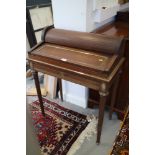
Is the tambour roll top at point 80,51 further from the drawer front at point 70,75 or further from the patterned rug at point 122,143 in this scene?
the patterned rug at point 122,143

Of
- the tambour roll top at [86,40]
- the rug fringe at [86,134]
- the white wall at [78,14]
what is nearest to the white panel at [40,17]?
the white wall at [78,14]

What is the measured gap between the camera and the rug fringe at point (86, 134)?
1.54m

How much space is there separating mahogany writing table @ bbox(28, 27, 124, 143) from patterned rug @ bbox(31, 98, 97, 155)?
0.23m

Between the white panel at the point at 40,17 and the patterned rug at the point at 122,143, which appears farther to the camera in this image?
the white panel at the point at 40,17

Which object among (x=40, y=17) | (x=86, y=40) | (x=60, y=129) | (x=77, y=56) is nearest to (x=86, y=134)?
(x=60, y=129)

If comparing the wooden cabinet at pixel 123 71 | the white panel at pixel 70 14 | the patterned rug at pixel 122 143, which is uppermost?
the white panel at pixel 70 14

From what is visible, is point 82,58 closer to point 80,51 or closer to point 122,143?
point 80,51

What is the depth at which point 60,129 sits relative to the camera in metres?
1.74

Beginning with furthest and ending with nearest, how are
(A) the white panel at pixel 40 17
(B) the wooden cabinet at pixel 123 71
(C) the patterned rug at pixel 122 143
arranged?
(A) the white panel at pixel 40 17, (B) the wooden cabinet at pixel 123 71, (C) the patterned rug at pixel 122 143

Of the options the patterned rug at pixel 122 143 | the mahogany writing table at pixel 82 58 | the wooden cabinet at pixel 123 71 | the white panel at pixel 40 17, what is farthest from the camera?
the white panel at pixel 40 17

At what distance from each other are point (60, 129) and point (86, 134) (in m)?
0.27
